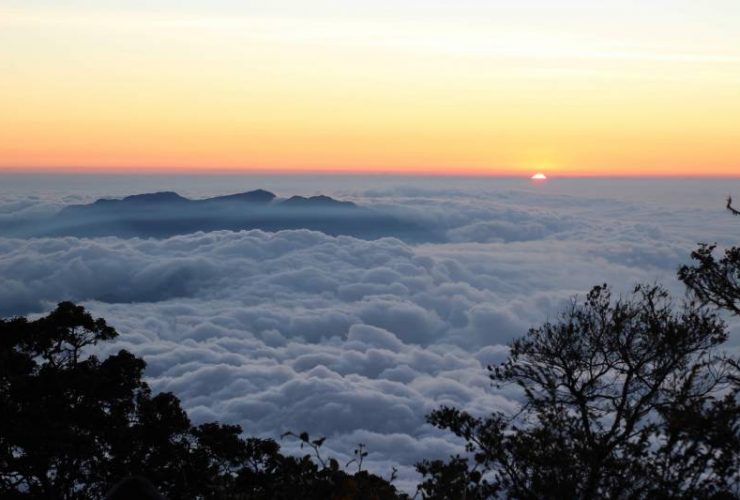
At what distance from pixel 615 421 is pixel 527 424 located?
2.94m

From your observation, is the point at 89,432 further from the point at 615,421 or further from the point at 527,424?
the point at 615,421

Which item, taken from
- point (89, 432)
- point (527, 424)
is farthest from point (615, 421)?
point (89, 432)

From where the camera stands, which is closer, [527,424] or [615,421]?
[615,421]

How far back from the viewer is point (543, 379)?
14398 mm

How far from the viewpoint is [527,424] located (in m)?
15.4

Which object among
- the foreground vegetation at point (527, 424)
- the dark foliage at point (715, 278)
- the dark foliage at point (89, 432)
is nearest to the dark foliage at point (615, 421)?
the foreground vegetation at point (527, 424)

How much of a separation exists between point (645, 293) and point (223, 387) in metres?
106

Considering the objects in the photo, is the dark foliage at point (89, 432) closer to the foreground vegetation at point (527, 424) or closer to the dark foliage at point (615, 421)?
the foreground vegetation at point (527, 424)

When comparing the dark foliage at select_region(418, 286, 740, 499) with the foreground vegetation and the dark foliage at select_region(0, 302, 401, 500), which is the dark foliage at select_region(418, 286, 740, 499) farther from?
the dark foliage at select_region(0, 302, 401, 500)

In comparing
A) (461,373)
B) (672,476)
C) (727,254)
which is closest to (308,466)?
(672,476)

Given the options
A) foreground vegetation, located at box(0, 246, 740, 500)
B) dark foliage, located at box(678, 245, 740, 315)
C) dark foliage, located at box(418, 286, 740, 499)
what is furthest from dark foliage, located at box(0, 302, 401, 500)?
dark foliage, located at box(678, 245, 740, 315)

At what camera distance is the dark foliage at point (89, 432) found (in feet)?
61.9

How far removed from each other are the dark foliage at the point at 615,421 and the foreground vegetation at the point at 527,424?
3 centimetres

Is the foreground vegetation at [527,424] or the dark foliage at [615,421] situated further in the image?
the foreground vegetation at [527,424]
